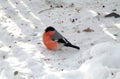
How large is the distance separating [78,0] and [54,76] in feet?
9.77

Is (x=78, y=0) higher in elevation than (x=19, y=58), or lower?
higher

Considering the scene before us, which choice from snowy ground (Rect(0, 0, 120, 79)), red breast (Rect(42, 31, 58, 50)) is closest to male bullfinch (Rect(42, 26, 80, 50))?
red breast (Rect(42, 31, 58, 50))

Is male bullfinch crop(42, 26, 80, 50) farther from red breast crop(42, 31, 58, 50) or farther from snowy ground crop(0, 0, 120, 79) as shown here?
snowy ground crop(0, 0, 120, 79)

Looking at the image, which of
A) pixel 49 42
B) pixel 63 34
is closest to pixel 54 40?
pixel 49 42

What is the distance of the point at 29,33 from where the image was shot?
19.3ft

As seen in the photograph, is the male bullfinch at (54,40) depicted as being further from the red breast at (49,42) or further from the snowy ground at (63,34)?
the snowy ground at (63,34)

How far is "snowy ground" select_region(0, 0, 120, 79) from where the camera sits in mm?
4352

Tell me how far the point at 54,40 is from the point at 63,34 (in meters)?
0.51

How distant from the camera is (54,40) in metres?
5.23

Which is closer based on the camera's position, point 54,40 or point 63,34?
point 54,40

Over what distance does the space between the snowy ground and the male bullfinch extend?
10cm

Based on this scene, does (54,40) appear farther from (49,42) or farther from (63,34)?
(63,34)

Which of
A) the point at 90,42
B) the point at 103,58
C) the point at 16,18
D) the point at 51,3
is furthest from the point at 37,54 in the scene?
the point at 51,3

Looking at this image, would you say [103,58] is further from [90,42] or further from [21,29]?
[21,29]
